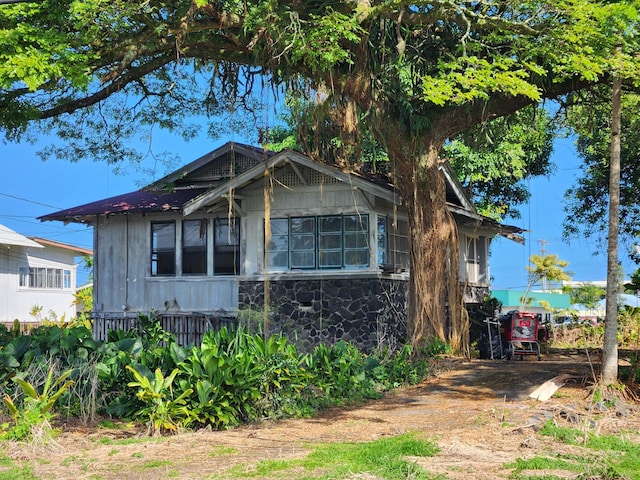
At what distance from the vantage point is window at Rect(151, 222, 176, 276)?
2241 centimetres

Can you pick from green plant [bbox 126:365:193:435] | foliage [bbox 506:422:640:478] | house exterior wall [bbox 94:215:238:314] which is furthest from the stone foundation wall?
foliage [bbox 506:422:640:478]

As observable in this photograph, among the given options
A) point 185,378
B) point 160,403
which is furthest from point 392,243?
point 160,403

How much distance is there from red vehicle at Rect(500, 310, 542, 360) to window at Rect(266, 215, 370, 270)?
3914 millimetres

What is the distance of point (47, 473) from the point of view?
7828 mm

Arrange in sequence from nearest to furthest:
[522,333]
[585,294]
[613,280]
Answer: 1. [613,280]
2. [522,333]
3. [585,294]

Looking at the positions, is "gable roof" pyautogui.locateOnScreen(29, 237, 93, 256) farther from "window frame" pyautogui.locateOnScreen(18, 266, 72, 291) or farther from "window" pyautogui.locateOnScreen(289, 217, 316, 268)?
"window" pyautogui.locateOnScreen(289, 217, 316, 268)

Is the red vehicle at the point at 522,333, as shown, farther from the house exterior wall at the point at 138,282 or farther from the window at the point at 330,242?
the house exterior wall at the point at 138,282

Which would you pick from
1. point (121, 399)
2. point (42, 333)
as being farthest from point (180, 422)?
point (42, 333)

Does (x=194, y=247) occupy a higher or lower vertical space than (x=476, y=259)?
higher

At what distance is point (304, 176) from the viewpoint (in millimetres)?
20375

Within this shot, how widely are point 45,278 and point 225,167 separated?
19.9 meters

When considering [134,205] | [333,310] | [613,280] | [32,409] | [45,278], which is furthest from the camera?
[45,278]

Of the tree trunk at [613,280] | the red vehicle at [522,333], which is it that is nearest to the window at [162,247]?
the red vehicle at [522,333]

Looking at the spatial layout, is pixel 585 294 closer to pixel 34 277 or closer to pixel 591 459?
pixel 34 277
